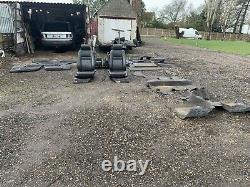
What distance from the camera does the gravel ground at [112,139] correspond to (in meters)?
3.59

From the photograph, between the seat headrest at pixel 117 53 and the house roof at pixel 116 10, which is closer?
the seat headrest at pixel 117 53

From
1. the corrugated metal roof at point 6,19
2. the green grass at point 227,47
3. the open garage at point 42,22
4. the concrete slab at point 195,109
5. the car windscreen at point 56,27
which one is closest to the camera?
the concrete slab at point 195,109

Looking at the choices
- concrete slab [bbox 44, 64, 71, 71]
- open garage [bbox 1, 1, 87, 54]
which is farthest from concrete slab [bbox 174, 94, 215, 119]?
open garage [bbox 1, 1, 87, 54]

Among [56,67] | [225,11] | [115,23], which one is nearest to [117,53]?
[56,67]

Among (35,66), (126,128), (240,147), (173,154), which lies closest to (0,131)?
(126,128)

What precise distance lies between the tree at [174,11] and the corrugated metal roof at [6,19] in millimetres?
63525

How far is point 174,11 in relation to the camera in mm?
75500

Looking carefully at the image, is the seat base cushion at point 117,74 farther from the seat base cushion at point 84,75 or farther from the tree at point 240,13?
the tree at point 240,13

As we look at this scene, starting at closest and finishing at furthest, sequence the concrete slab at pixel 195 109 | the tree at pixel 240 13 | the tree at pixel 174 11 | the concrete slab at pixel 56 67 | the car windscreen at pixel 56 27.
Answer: the concrete slab at pixel 195 109 < the concrete slab at pixel 56 67 < the car windscreen at pixel 56 27 < the tree at pixel 240 13 < the tree at pixel 174 11

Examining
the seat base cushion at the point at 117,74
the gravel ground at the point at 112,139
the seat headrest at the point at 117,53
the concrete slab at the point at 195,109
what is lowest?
the gravel ground at the point at 112,139

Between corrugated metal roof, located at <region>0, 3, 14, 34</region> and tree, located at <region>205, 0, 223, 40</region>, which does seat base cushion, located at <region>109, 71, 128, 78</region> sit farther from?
tree, located at <region>205, 0, 223, 40</region>

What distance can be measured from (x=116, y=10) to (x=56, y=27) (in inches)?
173

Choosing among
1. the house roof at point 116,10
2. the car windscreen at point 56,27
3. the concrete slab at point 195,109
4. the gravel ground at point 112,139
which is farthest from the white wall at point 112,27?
the concrete slab at point 195,109

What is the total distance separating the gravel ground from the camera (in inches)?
141
